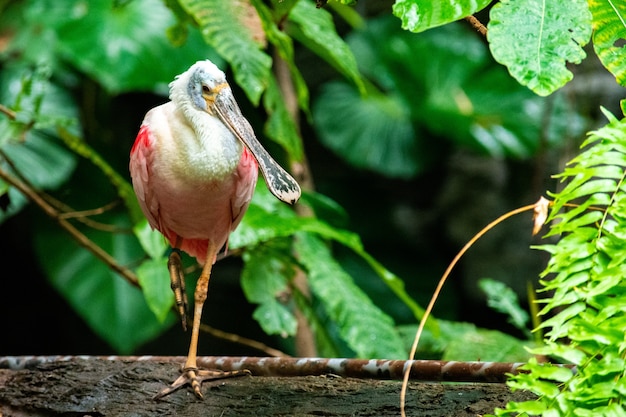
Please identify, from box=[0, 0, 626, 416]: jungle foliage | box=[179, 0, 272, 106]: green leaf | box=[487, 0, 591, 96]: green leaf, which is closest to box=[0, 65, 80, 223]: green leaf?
box=[0, 0, 626, 416]: jungle foliage

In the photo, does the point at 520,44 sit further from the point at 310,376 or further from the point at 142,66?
the point at 142,66

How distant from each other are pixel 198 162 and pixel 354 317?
1179 millimetres

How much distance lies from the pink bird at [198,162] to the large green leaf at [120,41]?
1.97 metres

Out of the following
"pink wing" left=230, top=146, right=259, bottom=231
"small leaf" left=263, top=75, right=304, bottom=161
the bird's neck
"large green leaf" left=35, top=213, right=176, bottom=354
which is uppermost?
the bird's neck

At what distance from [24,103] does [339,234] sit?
2205 millimetres

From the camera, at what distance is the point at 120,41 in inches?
148

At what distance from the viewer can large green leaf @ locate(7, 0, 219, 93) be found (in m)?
3.70

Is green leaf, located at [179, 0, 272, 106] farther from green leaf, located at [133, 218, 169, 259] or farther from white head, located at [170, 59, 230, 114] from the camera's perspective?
green leaf, located at [133, 218, 169, 259]

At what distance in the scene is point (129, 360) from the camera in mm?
2055

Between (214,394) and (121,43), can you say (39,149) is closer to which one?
(121,43)

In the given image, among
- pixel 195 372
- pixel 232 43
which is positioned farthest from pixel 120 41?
pixel 195 372

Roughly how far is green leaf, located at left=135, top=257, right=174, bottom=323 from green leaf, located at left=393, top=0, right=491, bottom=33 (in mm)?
1488

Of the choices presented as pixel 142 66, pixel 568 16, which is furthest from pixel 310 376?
pixel 142 66

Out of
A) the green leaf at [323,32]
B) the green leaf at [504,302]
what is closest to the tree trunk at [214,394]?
the green leaf at [323,32]
